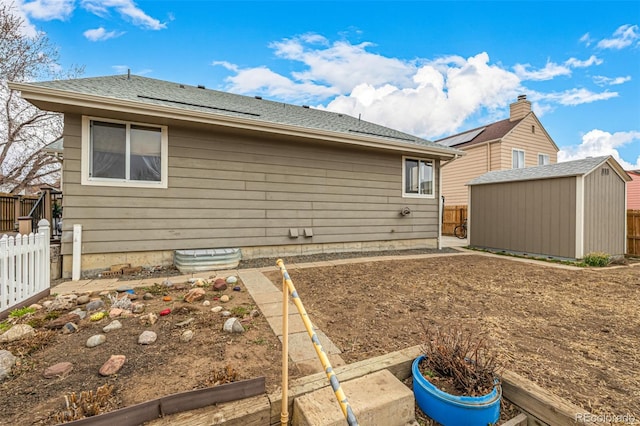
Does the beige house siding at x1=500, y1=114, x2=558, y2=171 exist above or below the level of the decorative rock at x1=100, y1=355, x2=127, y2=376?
above

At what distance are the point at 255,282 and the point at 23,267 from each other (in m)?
2.80

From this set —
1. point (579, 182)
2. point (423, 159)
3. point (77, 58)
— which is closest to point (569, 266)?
point (579, 182)

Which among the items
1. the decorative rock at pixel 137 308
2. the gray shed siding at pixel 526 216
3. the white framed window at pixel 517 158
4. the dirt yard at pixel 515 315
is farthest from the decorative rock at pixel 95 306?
the white framed window at pixel 517 158

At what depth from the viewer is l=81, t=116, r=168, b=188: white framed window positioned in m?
4.62

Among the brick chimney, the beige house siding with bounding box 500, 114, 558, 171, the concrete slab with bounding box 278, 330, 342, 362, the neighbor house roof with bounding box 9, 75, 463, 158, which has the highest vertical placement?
the brick chimney

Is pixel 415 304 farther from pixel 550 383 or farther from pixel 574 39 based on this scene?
pixel 574 39

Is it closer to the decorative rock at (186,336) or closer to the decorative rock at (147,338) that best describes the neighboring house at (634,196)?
the decorative rock at (186,336)

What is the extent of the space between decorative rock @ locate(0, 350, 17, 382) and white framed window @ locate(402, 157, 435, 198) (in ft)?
24.9

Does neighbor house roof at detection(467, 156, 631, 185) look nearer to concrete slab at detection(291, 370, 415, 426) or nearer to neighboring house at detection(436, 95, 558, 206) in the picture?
neighboring house at detection(436, 95, 558, 206)

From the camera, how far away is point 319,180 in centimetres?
665

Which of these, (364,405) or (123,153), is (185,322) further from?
(123,153)

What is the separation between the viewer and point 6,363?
5.96 ft

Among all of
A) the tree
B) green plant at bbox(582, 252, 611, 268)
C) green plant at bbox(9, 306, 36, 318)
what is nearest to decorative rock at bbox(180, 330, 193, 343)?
green plant at bbox(9, 306, 36, 318)

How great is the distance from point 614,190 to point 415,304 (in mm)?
7927
